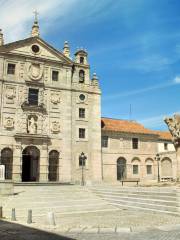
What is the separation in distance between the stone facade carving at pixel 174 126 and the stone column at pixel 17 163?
18.7 m

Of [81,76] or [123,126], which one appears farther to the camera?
[123,126]

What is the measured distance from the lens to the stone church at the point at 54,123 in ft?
118

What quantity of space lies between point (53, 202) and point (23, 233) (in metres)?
11.3

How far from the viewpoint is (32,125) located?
36750 millimetres

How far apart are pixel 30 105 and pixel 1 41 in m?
8.34

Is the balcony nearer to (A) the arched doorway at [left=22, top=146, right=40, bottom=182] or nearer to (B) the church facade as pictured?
(B) the church facade

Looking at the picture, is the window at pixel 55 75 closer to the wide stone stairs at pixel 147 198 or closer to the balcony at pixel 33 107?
the balcony at pixel 33 107

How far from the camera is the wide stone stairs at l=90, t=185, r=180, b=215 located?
18.0 metres

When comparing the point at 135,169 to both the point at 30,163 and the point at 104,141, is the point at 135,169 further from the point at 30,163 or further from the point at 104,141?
the point at 30,163

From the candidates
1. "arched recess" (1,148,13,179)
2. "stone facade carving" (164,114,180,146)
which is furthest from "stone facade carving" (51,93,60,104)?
"stone facade carving" (164,114,180,146)

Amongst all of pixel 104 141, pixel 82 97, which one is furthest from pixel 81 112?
pixel 104 141

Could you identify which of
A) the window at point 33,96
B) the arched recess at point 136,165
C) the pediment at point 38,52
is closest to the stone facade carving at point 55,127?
the window at point 33,96

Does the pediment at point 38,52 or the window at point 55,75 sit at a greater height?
the pediment at point 38,52

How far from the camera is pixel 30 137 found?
117 ft
